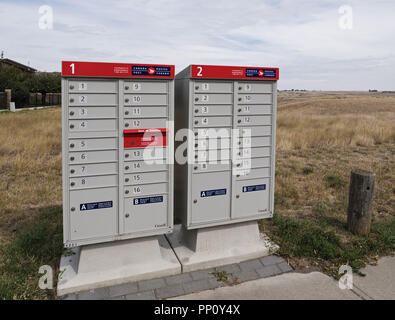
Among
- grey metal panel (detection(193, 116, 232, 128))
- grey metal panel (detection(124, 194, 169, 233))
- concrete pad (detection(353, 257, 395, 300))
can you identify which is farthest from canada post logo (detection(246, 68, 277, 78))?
concrete pad (detection(353, 257, 395, 300))

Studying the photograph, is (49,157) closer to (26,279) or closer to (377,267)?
(26,279)

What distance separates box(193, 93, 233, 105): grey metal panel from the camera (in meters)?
4.16

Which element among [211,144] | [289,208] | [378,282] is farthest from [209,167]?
[289,208]

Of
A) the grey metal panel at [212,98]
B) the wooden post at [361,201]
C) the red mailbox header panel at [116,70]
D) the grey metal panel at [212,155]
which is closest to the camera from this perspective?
the red mailbox header panel at [116,70]

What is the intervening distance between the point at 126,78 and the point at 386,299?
349 centimetres

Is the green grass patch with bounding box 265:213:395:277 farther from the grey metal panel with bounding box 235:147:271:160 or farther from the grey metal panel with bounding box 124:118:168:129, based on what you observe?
the grey metal panel with bounding box 124:118:168:129

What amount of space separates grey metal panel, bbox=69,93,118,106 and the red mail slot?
0.35 m

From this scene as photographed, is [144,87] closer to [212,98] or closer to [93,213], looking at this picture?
[212,98]

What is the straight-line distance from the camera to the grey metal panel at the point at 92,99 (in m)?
3.66

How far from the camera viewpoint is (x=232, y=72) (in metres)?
4.24

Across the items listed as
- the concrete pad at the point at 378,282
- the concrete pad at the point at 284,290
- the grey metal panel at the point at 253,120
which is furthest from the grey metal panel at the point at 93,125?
the concrete pad at the point at 378,282

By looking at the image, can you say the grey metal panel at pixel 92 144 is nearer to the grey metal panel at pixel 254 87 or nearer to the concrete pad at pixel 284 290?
the grey metal panel at pixel 254 87

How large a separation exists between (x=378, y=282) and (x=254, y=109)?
94.0 inches

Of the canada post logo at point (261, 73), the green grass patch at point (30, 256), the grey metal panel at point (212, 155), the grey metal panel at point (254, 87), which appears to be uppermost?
the canada post logo at point (261, 73)
